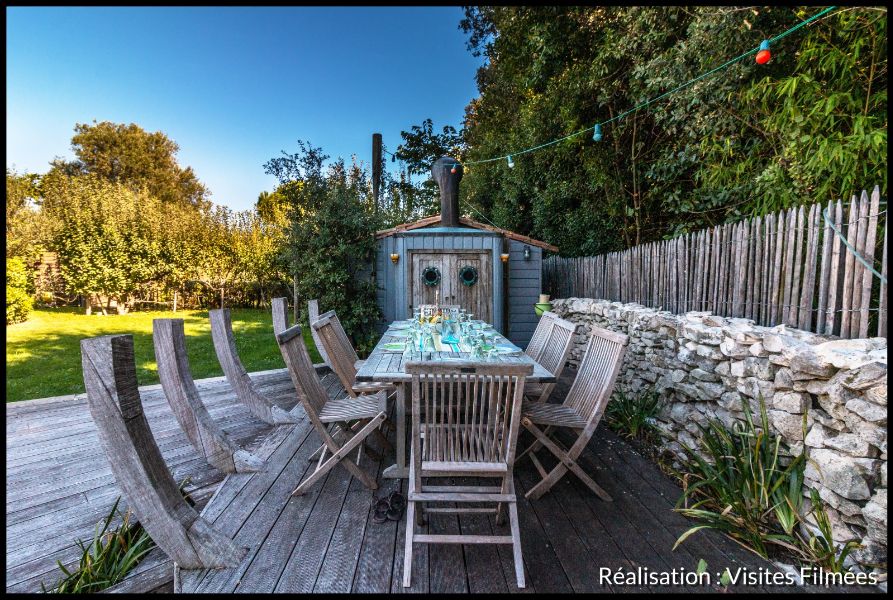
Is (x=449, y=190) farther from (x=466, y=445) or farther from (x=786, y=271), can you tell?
(x=466, y=445)

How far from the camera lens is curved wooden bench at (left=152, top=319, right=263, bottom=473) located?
2.37 m

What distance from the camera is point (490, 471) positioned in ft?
6.26

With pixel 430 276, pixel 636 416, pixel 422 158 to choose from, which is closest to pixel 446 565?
pixel 636 416

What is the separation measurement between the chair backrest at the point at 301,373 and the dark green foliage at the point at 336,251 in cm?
385

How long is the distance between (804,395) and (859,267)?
3.00ft

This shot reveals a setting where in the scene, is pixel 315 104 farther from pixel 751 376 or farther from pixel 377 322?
pixel 751 376

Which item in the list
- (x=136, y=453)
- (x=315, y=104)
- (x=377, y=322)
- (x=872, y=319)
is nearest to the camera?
(x=136, y=453)

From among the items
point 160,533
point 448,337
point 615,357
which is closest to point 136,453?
point 160,533

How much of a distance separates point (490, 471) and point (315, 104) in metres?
10.7

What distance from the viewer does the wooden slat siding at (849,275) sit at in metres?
2.33

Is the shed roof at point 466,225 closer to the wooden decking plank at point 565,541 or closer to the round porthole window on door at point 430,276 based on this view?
the round porthole window on door at point 430,276

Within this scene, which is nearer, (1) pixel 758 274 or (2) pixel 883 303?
(2) pixel 883 303

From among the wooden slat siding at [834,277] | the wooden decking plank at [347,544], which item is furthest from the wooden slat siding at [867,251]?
the wooden decking plank at [347,544]

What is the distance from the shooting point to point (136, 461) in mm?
1656
